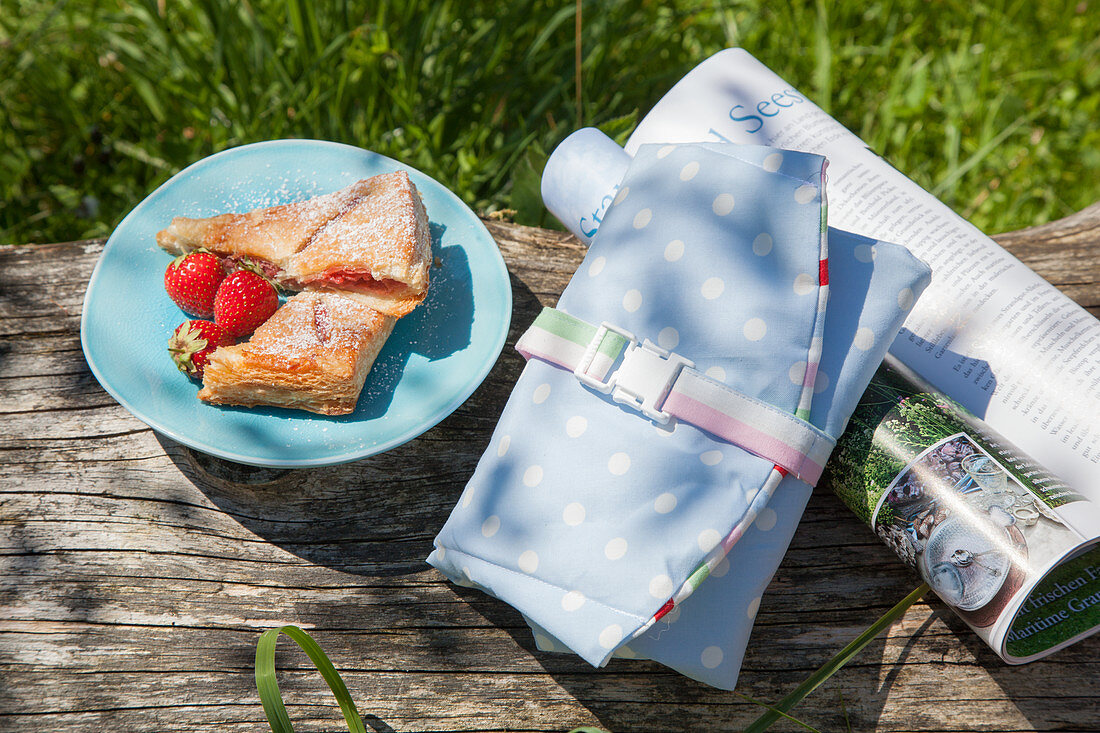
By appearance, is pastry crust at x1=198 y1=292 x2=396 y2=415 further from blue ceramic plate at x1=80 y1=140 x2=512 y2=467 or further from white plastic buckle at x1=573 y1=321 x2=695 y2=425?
white plastic buckle at x1=573 y1=321 x2=695 y2=425

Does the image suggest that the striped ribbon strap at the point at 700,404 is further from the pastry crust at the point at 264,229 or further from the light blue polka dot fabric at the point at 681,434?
the pastry crust at the point at 264,229

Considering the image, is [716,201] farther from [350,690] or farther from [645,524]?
[350,690]

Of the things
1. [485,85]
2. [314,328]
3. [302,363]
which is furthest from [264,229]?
[485,85]

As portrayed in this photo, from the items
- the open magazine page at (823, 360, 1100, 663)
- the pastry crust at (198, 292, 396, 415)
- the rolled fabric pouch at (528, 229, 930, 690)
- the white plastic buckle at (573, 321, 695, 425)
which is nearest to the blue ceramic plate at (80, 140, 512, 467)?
the pastry crust at (198, 292, 396, 415)

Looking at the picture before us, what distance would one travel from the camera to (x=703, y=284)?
1188 millimetres

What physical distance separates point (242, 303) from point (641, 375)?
2.74 ft

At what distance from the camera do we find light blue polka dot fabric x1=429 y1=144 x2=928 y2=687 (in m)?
1.08

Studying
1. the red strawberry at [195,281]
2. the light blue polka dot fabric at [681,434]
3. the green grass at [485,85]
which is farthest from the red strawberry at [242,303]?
the green grass at [485,85]

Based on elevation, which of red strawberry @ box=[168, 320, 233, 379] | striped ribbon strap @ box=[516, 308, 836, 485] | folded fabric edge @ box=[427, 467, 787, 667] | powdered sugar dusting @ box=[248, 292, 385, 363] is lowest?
folded fabric edge @ box=[427, 467, 787, 667]

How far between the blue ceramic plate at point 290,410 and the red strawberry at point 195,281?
42 millimetres

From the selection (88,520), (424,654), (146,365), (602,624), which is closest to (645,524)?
(602,624)

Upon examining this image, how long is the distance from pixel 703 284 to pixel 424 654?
2.81ft

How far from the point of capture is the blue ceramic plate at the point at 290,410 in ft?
4.28

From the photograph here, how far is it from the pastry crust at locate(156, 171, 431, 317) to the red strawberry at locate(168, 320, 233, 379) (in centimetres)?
21
